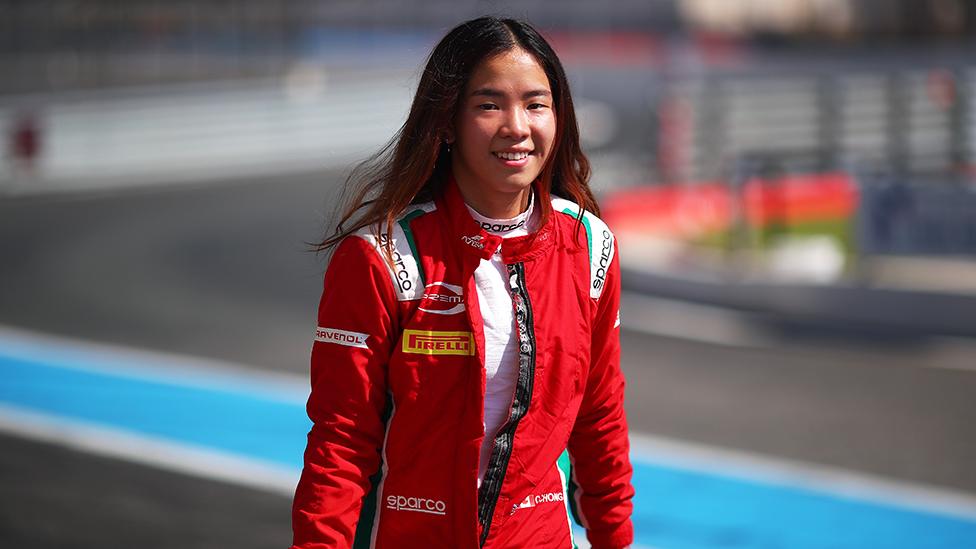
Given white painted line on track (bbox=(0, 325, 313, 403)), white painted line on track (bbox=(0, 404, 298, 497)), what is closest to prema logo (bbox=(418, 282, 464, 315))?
white painted line on track (bbox=(0, 404, 298, 497))

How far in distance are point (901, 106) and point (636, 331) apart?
378cm

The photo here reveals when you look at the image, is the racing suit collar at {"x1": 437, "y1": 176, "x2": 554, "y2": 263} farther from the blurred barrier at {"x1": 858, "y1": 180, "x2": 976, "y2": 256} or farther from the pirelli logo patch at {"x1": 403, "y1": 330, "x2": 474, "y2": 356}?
the blurred barrier at {"x1": 858, "y1": 180, "x2": 976, "y2": 256}

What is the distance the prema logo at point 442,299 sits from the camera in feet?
8.05

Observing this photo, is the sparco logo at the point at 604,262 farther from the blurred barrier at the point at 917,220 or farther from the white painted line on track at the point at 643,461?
the blurred barrier at the point at 917,220

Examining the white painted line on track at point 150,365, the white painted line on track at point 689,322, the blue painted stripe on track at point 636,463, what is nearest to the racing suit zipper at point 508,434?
the blue painted stripe on track at point 636,463

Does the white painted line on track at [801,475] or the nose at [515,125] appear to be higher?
the nose at [515,125]

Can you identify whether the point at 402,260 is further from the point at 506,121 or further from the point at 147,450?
the point at 147,450

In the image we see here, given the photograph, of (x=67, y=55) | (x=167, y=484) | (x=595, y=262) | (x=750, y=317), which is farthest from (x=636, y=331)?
(x=67, y=55)

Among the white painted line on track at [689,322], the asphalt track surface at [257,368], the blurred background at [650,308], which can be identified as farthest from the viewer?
the white painted line on track at [689,322]

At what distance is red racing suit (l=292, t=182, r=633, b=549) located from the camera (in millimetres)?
2420

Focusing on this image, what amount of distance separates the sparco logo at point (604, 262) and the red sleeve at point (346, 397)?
0.45m

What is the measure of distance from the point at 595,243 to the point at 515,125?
0.35m

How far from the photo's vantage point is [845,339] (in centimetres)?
1032

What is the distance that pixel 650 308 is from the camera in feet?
38.5
